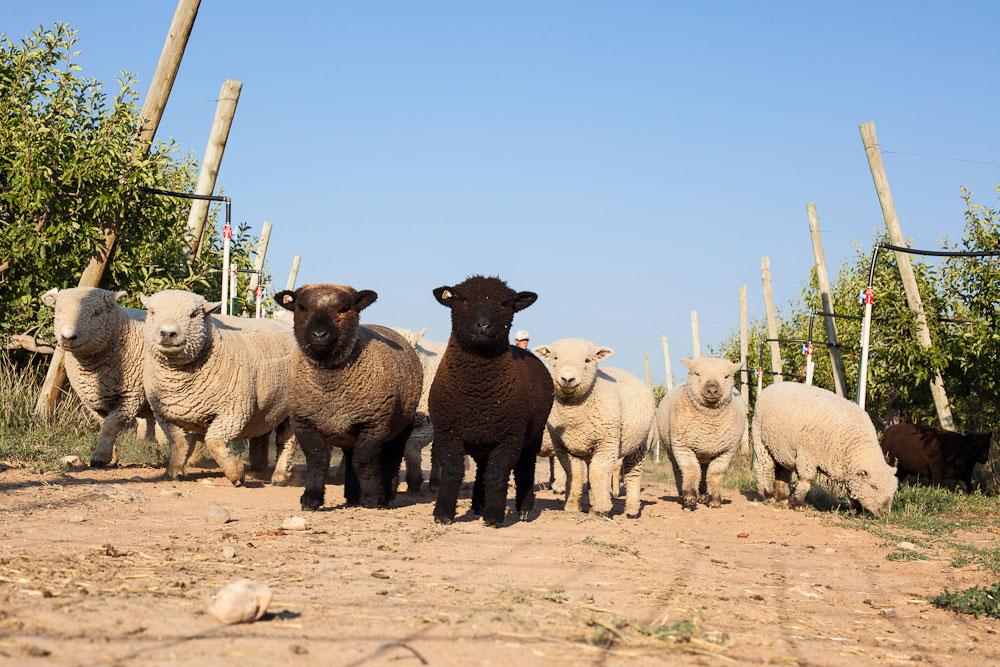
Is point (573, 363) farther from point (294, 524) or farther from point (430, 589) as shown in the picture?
point (430, 589)

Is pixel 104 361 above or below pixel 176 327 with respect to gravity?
below

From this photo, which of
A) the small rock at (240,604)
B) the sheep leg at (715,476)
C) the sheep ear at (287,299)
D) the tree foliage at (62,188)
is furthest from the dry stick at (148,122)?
the small rock at (240,604)

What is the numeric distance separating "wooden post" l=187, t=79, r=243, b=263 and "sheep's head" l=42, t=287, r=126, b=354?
546 centimetres

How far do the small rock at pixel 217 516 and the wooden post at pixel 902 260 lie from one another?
47.5 ft

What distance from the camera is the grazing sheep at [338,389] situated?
9.96 m

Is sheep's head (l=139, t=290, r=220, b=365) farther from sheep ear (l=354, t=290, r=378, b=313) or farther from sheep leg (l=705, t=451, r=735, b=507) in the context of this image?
sheep leg (l=705, t=451, r=735, b=507)

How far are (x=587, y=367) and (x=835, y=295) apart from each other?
33757 mm

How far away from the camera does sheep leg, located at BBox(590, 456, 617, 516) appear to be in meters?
11.1

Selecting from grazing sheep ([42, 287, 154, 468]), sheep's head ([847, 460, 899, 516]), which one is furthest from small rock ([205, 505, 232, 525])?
sheep's head ([847, 460, 899, 516])

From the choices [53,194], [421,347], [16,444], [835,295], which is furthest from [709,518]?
[835,295]

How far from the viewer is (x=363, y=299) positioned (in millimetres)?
10297

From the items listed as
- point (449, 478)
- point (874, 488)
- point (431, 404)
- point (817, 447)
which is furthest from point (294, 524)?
point (874, 488)

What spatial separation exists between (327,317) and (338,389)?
0.72 m

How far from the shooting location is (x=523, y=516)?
10617 mm
